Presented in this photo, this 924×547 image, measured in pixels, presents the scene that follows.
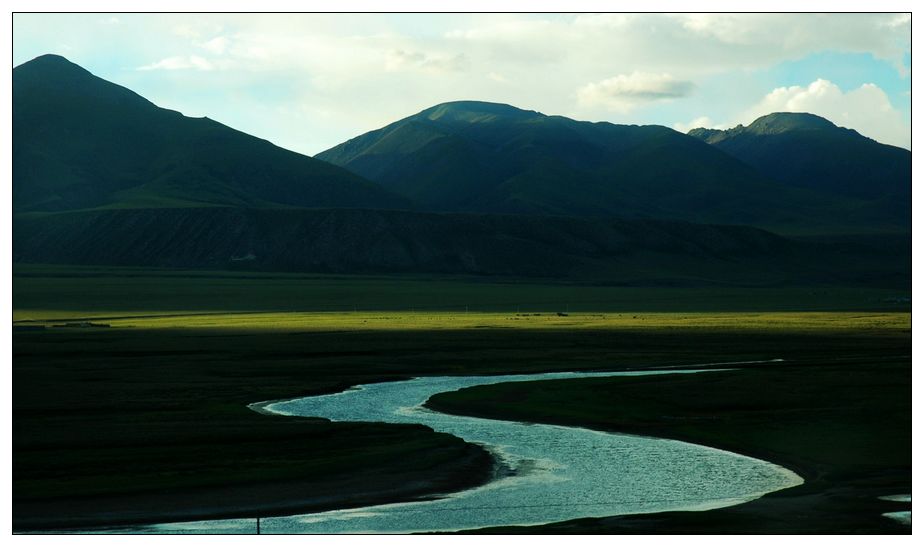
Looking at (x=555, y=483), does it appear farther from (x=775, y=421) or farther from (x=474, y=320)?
(x=474, y=320)

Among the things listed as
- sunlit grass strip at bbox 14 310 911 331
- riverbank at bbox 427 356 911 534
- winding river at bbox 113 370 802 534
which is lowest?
winding river at bbox 113 370 802 534

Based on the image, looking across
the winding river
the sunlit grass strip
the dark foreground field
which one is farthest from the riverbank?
the sunlit grass strip

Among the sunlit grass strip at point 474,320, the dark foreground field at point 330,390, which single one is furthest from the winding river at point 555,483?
the sunlit grass strip at point 474,320

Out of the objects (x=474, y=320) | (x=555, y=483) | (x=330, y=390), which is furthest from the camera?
(x=474, y=320)

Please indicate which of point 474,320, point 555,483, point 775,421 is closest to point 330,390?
point 775,421

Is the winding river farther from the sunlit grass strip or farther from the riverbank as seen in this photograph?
the sunlit grass strip
